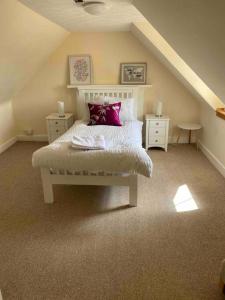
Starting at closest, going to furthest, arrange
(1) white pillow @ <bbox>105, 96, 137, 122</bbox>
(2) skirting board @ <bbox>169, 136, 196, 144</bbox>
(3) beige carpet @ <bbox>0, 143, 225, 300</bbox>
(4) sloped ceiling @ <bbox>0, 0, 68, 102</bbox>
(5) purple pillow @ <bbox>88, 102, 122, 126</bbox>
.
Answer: (3) beige carpet @ <bbox>0, 143, 225, 300</bbox> < (4) sloped ceiling @ <bbox>0, 0, 68, 102</bbox> < (5) purple pillow @ <bbox>88, 102, 122, 126</bbox> < (1) white pillow @ <bbox>105, 96, 137, 122</bbox> < (2) skirting board @ <bbox>169, 136, 196, 144</bbox>

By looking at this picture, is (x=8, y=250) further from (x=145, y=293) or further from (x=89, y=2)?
(x=89, y=2)

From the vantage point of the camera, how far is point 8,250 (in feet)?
6.60

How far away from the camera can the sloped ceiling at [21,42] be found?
7.38ft

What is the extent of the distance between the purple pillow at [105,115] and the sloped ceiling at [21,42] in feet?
3.79

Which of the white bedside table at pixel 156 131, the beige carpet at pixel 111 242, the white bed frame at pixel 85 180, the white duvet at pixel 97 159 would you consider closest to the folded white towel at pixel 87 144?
the white duvet at pixel 97 159

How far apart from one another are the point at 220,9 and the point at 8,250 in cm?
218

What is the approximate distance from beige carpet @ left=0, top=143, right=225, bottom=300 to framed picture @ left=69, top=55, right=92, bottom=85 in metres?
1.99

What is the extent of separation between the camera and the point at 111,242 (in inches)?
82.0

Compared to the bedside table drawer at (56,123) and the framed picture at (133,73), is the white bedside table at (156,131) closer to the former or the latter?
the framed picture at (133,73)

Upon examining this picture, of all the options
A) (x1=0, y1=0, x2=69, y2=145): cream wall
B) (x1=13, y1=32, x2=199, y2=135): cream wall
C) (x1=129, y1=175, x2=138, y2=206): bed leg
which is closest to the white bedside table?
(x1=13, y1=32, x2=199, y2=135): cream wall

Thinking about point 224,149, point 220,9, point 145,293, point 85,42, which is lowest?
point 145,293

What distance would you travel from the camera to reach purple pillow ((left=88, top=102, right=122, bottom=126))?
359cm

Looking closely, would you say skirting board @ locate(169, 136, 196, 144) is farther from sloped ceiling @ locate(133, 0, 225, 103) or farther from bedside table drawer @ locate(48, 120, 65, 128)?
sloped ceiling @ locate(133, 0, 225, 103)

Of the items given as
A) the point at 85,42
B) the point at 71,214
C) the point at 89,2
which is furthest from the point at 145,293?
the point at 85,42
